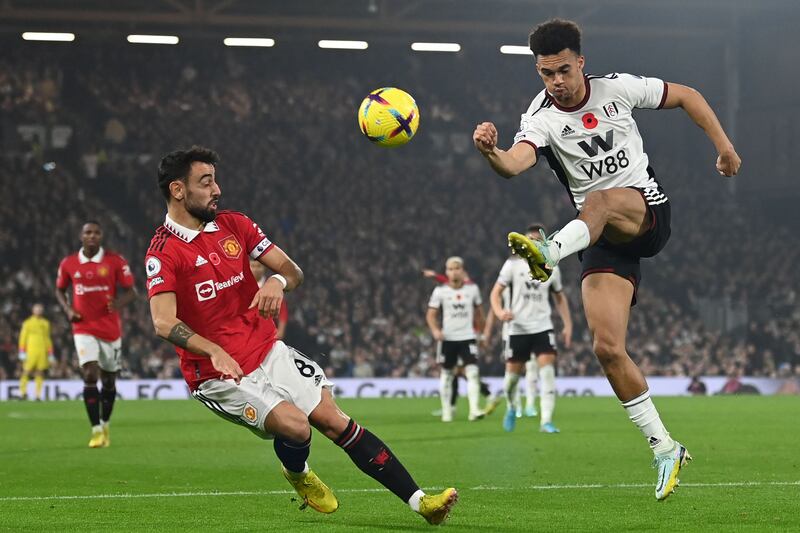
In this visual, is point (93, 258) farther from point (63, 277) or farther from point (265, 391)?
point (265, 391)

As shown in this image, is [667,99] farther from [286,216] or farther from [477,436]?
[286,216]

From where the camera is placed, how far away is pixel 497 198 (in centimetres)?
3600

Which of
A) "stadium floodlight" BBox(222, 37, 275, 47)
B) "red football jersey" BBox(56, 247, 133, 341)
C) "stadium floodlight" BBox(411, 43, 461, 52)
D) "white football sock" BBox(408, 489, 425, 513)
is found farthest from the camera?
"stadium floodlight" BBox(411, 43, 461, 52)

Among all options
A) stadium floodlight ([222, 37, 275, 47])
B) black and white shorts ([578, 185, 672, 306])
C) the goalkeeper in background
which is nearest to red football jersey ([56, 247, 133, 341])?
black and white shorts ([578, 185, 672, 306])

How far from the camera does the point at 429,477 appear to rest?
9641mm

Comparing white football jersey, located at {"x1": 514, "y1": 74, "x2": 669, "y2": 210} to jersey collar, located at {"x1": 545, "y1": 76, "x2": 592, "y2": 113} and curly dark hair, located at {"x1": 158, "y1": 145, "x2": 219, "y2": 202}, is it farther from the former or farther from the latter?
curly dark hair, located at {"x1": 158, "y1": 145, "x2": 219, "y2": 202}

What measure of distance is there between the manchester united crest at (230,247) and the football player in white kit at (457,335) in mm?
10795

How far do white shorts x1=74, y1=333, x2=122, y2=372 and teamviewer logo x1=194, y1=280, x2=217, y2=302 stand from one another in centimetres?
701

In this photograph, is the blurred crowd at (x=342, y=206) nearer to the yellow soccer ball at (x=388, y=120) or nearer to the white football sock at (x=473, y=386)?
the white football sock at (x=473, y=386)

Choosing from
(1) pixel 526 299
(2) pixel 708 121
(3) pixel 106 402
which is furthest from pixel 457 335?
(2) pixel 708 121

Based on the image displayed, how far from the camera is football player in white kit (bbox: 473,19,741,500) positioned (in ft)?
23.4

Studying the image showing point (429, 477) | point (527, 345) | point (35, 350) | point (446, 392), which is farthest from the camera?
point (35, 350)

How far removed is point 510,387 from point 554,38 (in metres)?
9.05

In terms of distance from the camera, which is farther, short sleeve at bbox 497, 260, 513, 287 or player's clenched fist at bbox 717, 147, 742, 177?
short sleeve at bbox 497, 260, 513, 287
